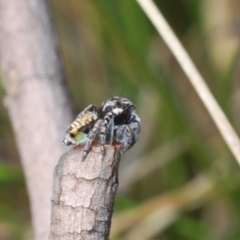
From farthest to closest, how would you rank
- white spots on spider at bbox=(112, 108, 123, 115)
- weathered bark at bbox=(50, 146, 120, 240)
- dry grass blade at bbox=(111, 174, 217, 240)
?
dry grass blade at bbox=(111, 174, 217, 240) < white spots on spider at bbox=(112, 108, 123, 115) < weathered bark at bbox=(50, 146, 120, 240)

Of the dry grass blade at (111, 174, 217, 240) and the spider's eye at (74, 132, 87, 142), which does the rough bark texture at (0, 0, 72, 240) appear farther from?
the dry grass blade at (111, 174, 217, 240)

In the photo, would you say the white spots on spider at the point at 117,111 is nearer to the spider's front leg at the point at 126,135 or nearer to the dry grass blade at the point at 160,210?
the spider's front leg at the point at 126,135

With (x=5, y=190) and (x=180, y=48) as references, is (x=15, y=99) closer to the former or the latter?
(x=180, y=48)

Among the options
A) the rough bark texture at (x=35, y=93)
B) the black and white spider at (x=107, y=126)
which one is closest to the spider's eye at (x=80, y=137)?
the black and white spider at (x=107, y=126)

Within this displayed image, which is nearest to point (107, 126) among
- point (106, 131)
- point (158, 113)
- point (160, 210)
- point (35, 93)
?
point (106, 131)

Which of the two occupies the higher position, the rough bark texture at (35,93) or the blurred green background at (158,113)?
the blurred green background at (158,113)

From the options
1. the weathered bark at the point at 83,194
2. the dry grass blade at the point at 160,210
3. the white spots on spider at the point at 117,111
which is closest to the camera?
the weathered bark at the point at 83,194

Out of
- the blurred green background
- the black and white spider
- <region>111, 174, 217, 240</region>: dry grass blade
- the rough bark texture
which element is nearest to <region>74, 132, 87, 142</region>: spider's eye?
the black and white spider
